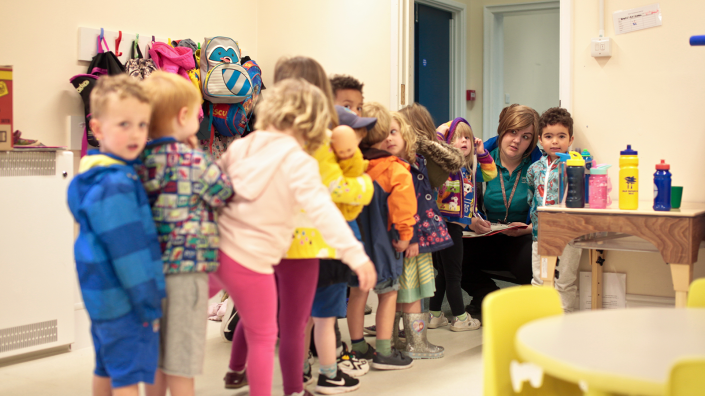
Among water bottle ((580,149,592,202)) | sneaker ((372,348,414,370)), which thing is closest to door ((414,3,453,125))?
water bottle ((580,149,592,202))

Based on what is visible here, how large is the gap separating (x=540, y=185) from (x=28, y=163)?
2.34 metres

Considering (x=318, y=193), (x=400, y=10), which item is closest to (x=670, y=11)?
(x=400, y=10)

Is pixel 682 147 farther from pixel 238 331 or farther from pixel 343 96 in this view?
pixel 238 331

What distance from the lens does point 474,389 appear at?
219cm

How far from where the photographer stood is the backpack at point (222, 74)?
3311 mm

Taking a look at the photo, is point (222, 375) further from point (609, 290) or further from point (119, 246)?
point (609, 290)

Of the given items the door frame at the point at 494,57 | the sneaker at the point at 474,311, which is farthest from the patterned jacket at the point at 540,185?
the door frame at the point at 494,57

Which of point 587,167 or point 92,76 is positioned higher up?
point 92,76

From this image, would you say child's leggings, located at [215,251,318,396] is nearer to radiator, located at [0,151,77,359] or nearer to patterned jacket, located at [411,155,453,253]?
patterned jacket, located at [411,155,453,253]

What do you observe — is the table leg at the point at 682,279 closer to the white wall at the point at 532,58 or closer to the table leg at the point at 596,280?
the table leg at the point at 596,280

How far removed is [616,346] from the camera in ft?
3.31

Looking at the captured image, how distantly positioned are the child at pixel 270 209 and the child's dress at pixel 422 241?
90cm

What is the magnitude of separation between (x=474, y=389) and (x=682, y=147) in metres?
1.45

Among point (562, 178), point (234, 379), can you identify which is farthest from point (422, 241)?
point (234, 379)
